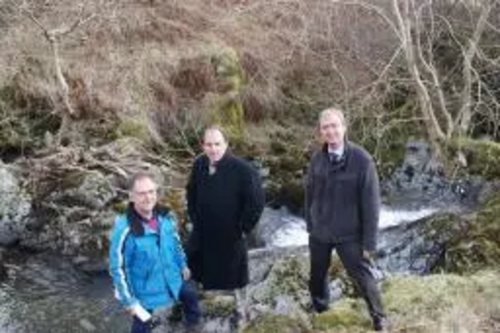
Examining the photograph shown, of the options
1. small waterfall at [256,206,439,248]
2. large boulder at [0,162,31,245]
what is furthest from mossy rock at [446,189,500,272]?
large boulder at [0,162,31,245]

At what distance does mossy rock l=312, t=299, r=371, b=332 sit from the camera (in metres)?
6.20

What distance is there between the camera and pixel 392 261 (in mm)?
9617

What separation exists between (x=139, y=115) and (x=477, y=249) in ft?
22.9

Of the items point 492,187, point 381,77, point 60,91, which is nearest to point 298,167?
point 381,77

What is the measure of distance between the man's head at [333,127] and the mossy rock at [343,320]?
135 centimetres

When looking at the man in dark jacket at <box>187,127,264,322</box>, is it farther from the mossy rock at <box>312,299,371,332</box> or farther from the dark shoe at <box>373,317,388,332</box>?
the dark shoe at <box>373,317,388,332</box>

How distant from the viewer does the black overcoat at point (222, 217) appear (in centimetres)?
606

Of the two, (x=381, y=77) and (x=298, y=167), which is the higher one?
(x=381, y=77)

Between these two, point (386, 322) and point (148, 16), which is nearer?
point (386, 322)

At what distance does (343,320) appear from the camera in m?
6.26

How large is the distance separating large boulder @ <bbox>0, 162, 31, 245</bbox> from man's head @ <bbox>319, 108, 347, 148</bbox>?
21.3 feet

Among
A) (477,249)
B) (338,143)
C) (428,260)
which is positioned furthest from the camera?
(428,260)

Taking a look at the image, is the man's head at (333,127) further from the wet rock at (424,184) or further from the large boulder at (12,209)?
the wet rock at (424,184)

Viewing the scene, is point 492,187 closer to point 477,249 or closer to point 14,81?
point 477,249
